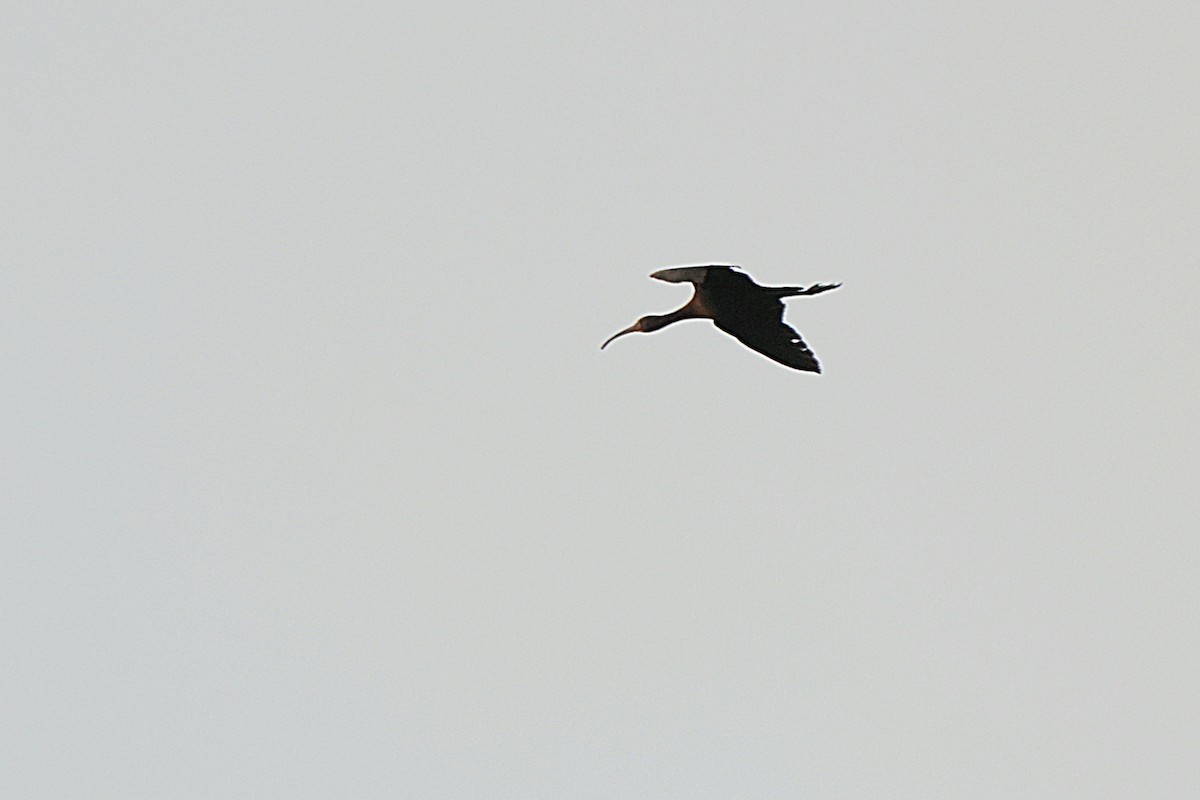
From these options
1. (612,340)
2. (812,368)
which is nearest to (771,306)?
(812,368)

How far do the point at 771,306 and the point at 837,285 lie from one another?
2206mm

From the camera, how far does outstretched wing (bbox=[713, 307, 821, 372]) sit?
29.4 metres

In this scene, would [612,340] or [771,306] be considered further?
[612,340]

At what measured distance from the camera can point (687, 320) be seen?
30297mm

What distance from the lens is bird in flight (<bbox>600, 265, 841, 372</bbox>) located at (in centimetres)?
2859

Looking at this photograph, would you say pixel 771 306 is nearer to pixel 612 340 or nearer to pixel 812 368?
pixel 812 368

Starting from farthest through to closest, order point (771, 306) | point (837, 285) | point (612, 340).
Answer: point (612, 340), point (771, 306), point (837, 285)

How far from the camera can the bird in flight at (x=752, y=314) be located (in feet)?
93.8

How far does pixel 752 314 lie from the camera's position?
29328 millimetres

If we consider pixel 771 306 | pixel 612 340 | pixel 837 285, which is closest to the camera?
pixel 837 285

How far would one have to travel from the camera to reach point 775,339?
1162 inches

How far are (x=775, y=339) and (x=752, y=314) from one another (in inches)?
21.3

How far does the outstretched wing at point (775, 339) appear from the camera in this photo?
96.5ft

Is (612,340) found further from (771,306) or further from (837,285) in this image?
(837,285)
